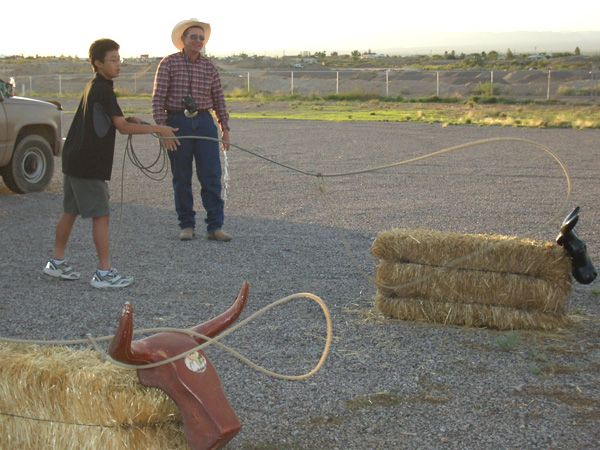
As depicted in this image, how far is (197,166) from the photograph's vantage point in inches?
287

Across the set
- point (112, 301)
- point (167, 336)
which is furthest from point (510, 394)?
point (112, 301)

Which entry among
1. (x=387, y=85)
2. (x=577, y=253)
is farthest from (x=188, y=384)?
(x=387, y=85)

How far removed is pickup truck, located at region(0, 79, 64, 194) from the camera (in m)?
9.78

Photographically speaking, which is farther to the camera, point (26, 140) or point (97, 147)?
point (26, 140)

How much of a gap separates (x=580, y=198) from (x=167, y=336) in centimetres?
852

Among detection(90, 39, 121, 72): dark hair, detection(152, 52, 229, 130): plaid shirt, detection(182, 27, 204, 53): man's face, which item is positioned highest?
detection(182, 27, 204, 53): man's face

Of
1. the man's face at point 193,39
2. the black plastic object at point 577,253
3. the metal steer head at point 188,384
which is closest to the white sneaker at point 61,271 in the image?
the man's face at point 193,39

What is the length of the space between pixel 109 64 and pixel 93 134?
0.55m

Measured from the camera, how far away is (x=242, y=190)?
10.8 metres

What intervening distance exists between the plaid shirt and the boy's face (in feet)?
4.87

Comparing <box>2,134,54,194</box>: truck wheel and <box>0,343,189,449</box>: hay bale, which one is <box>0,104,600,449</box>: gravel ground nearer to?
<box>2,134,54,194</box>: truck wheel

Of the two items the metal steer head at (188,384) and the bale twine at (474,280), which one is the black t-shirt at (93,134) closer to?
the bale twine at (474,280)

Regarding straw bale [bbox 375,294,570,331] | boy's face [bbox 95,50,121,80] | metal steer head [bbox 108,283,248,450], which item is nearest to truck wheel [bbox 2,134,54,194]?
boy's face [bbox 95,50,121,80]

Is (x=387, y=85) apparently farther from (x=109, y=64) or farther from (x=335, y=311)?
(x=335, y=311)
